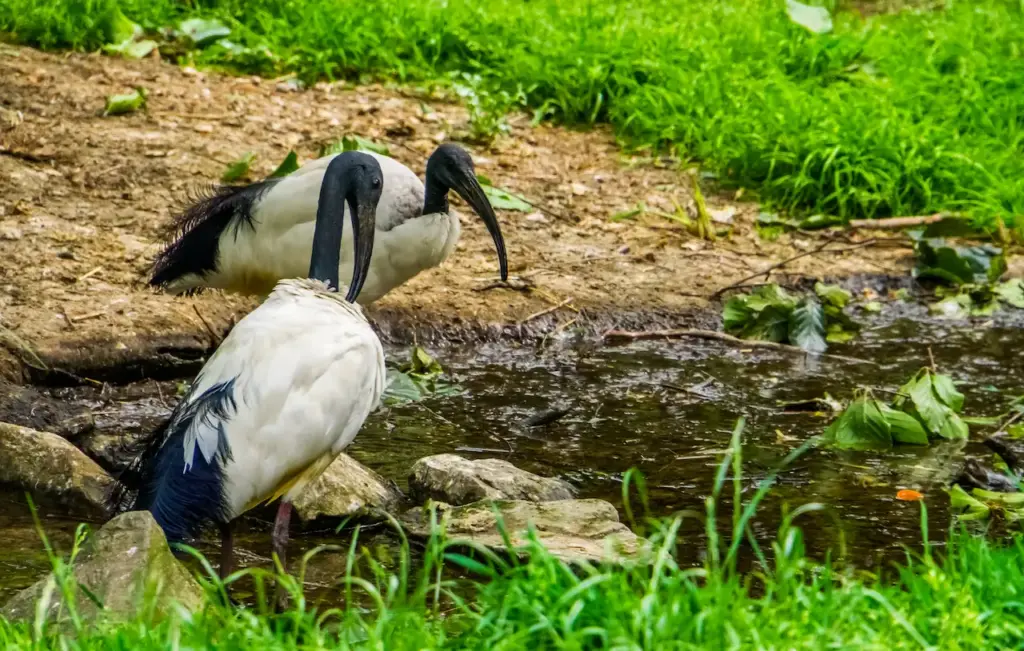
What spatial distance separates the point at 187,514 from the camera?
154 inches

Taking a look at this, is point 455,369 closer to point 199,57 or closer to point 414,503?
point 414,503

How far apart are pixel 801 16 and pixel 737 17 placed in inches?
22.9

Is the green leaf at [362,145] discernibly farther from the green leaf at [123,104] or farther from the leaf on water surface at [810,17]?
the leaf on water surface at [810,17]

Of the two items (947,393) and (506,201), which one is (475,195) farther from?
(947,393)

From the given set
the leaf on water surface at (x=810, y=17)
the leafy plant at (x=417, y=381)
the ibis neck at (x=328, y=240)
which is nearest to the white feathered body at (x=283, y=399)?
the ibis neck at (x=328, y=240)

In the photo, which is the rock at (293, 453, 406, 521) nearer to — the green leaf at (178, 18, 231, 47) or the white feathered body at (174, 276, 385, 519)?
the white feathered body at (174, 276, 385, 519)

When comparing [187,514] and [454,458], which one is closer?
[187,514]

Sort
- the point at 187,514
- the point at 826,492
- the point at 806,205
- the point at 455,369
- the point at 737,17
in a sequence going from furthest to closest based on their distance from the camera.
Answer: the point at 737,17
the point at 806,205
the point at 455,369
the point at 826,492
the point at 187,514

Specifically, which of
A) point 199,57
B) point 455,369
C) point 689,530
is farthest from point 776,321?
point 199,57

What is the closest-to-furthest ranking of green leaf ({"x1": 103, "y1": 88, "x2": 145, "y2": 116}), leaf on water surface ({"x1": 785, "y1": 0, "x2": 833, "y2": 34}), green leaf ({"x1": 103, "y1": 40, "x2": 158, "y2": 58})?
green leaf ({"x1": 103, "y1": 88, "x2": 145, "y2": 116})
green leaf ({"x1": 103, "y1": 40, "x2": 158, "y2": 58})
leaf on water surface ({"x1": 785, "y1": 0, "x2": 833, "y2": 34})

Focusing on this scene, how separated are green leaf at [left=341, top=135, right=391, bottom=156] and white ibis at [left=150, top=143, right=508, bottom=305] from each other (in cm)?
104

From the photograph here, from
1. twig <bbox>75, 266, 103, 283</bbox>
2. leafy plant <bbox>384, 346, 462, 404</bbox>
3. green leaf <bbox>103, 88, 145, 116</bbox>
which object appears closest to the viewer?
leafy plant <bbox>384, 346, 462, 404</bbox>

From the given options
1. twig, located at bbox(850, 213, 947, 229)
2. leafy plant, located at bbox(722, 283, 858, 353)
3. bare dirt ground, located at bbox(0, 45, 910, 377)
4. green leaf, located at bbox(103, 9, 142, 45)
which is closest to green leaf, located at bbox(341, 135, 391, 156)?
bare dirt ground, located at bbox(0, 45, 910, 377)

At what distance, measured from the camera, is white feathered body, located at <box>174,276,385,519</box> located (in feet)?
13.0
